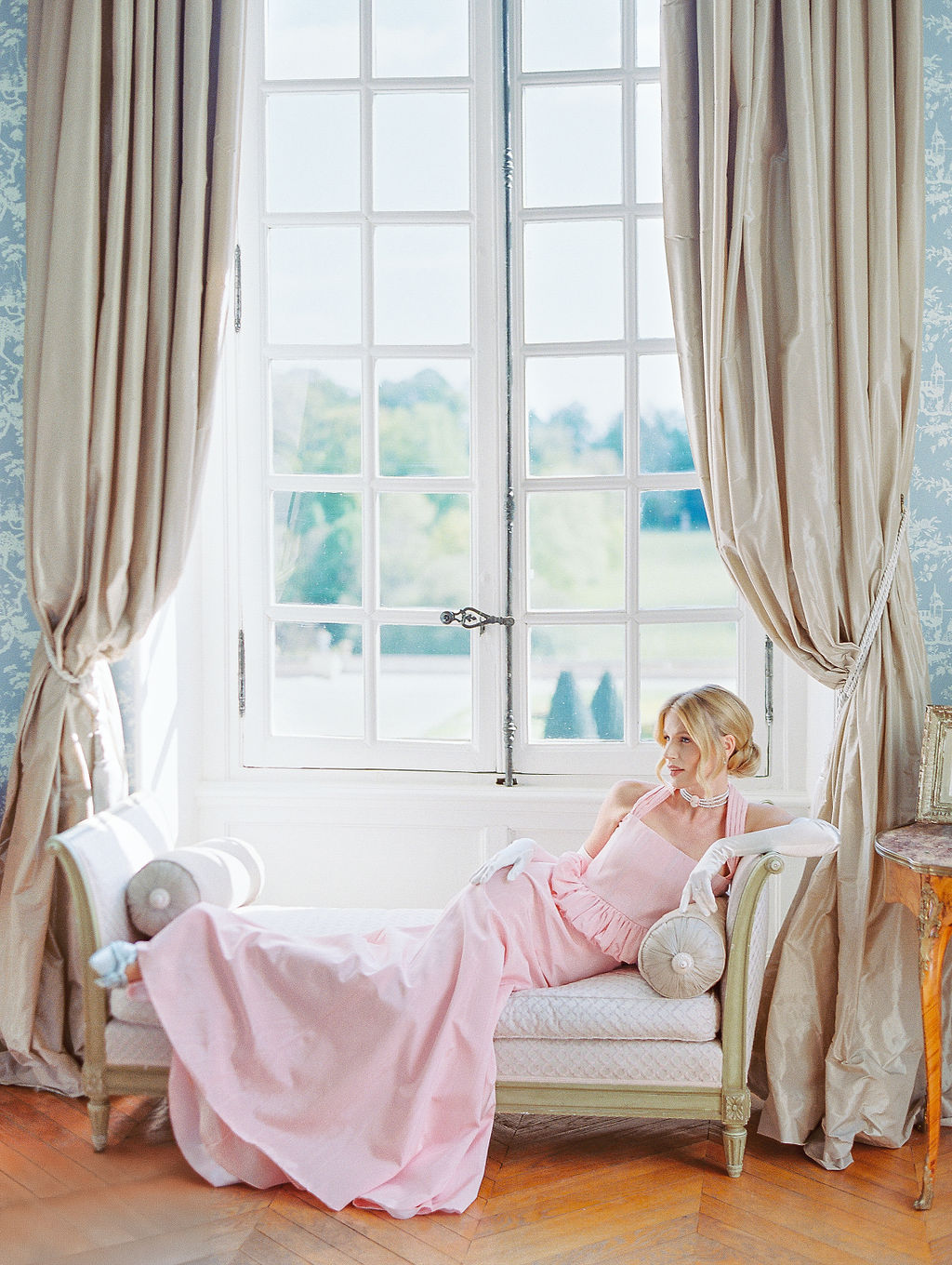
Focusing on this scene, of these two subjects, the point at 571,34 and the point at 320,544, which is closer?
the point at 571,34

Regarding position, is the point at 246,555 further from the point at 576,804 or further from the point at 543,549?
the point at 576,804

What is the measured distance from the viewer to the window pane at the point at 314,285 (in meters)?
3.11

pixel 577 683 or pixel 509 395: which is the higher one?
pixel 509 395

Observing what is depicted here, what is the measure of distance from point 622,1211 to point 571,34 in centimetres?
289

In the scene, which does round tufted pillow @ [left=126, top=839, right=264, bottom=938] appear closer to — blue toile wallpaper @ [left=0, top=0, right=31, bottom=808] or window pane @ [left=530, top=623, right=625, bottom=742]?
blue toile wallpaper @ [left=0, top=0, right=31, bottom=808]

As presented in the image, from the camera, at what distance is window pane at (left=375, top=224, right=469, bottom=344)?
309 centimetres

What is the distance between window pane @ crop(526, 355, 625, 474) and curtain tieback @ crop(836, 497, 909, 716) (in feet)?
2.64

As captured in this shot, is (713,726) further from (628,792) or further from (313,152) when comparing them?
(313,152)

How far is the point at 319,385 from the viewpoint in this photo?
3.14 m

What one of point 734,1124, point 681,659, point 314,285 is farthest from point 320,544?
point 734,1124

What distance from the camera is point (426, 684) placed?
3162 mm

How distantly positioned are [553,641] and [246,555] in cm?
92

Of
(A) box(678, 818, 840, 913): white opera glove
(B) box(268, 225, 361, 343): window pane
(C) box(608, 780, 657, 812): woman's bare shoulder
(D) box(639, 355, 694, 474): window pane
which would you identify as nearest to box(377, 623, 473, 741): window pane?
(C) box(608, 780, 657, 812): woman's bare shoulder

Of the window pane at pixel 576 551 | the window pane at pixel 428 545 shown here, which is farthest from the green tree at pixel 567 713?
the window pane at pixel 428 545
